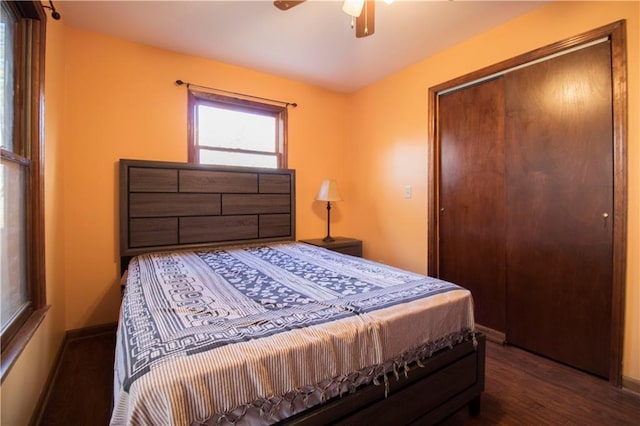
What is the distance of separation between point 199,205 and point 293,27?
172 centimetres

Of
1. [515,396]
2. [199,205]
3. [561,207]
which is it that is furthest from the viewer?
[199,205]

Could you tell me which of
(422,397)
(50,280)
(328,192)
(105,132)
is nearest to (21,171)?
(50,280)

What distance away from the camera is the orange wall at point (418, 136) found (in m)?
1.71

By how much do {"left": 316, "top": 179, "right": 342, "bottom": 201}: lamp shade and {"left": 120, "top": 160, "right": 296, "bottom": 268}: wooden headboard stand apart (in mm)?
331

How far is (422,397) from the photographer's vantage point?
126cm

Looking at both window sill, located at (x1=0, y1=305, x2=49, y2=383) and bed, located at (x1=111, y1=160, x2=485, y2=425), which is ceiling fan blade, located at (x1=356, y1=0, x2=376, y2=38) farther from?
window sill, located at (x1=0, y1=305, x2=49, y2=383)

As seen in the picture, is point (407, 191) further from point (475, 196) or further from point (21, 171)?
point (21, 171)

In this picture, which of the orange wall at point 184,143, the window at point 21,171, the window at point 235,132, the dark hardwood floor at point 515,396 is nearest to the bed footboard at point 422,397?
the dark hardwood floor at point 515,396

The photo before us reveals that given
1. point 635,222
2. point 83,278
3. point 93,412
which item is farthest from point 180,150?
point 635,222

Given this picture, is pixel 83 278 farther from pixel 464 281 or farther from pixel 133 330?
pixel 464 281

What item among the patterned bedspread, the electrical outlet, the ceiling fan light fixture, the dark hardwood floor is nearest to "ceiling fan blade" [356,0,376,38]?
the ceiling fan light fixture

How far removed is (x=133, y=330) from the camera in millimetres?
1037

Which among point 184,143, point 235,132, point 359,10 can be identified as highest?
point 359,10

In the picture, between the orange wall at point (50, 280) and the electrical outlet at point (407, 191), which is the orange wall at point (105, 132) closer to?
the orange wall at point (50, 280)
